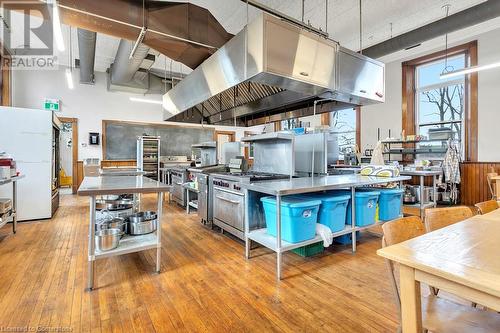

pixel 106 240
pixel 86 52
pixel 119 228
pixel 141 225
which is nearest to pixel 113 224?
pixel 119 228

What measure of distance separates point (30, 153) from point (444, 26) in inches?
299

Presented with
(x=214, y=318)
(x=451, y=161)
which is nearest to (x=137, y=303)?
(x=214, y=318)

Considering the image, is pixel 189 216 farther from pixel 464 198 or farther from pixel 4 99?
pixel 464 198

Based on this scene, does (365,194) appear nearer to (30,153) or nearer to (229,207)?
(229,207)

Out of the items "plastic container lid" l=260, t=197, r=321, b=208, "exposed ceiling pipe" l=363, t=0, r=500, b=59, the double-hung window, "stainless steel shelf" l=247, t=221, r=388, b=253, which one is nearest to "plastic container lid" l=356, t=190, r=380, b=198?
"stainless steel shelf" l=247, t=221, r=388, b=253

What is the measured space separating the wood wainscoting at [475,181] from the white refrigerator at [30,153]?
28.9 ft

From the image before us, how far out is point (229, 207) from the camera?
11.4 feet

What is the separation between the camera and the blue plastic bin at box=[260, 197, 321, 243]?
2492 millimetres

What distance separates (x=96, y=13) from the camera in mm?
3018

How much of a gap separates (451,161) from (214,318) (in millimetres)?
6351

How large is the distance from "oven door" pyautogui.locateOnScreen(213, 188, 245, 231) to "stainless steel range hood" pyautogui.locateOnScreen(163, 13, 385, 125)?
1349mm

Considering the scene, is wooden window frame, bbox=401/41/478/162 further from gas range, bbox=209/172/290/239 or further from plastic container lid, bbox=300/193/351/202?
gas range, bbox=209/172/290/239

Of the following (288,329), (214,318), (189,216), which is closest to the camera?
(288,329)

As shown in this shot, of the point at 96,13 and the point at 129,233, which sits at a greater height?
the point at 96,13
